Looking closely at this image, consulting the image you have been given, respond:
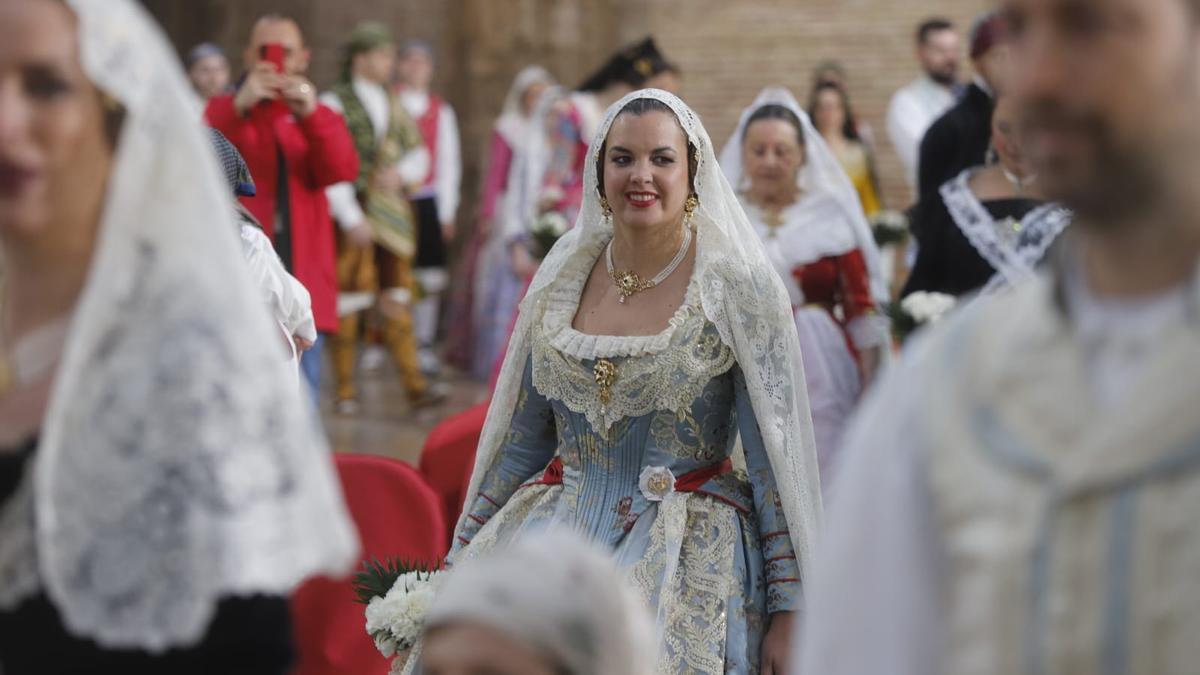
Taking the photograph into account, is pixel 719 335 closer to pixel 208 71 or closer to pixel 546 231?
pixel 546 231

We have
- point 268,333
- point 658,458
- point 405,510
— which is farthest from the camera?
point 405,510

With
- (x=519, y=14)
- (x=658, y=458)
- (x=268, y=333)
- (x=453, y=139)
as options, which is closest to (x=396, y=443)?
(x=453, y=139)

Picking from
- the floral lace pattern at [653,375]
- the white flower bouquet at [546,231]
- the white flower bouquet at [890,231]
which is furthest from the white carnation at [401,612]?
the white flower bouquet at [890,231]

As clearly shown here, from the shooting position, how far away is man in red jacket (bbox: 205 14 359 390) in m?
6.11

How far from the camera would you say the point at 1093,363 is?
162 centimetres

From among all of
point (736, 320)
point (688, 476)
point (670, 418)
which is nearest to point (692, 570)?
point (688, 476)

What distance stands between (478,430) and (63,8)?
3.47 meters

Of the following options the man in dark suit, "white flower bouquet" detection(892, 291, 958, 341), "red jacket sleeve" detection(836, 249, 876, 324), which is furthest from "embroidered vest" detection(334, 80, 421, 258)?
"white flower bouquet" detection(892, 291, 958, 341)

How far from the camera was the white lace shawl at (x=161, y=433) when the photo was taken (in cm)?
176

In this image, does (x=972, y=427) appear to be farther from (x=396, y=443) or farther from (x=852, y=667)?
(x=396, y=443)

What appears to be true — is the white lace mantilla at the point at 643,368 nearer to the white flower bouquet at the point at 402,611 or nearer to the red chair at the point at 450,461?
the white flower bouquet at the point at 402,611

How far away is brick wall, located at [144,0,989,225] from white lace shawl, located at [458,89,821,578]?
Answer: 9811 millimetres

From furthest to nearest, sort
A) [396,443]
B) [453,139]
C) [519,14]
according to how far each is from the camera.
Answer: [519,14] < [453,139] < [396,443]

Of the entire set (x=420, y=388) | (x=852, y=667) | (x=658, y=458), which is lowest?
(x=420, y=388)
